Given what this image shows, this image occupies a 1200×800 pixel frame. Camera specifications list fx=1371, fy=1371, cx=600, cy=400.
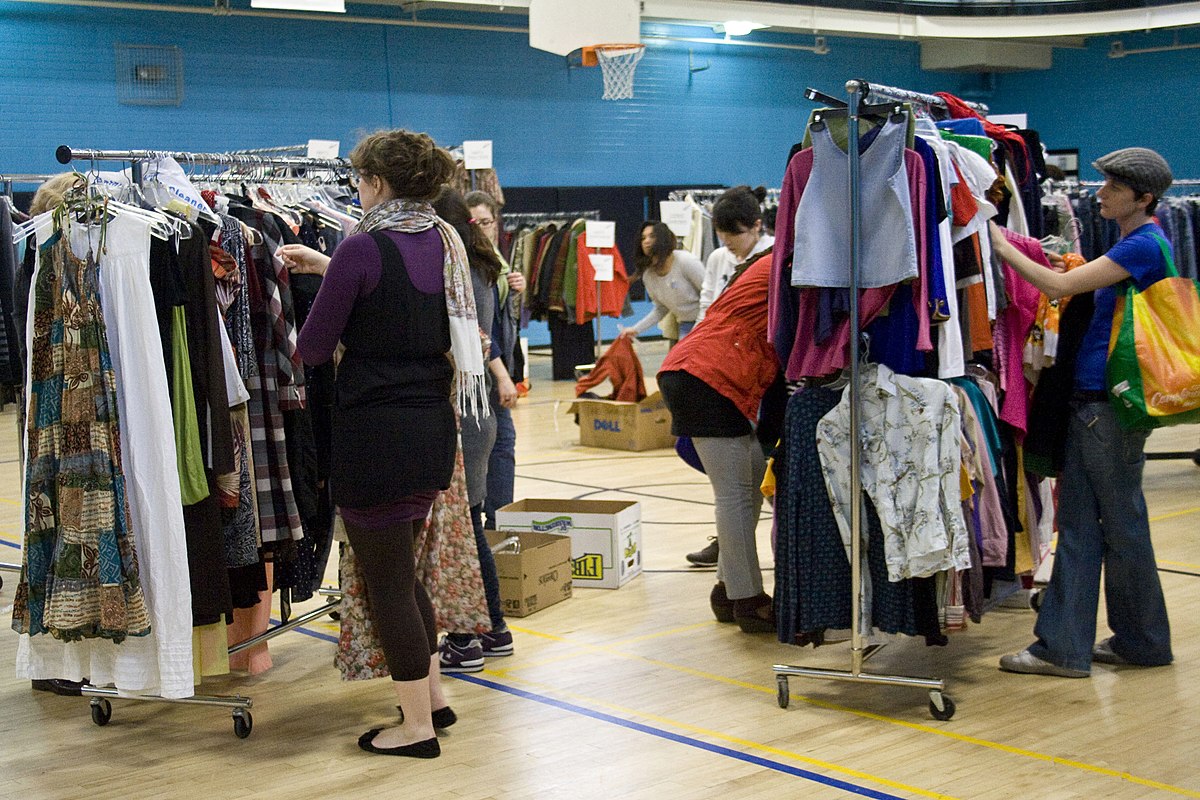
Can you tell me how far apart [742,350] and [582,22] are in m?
5.94

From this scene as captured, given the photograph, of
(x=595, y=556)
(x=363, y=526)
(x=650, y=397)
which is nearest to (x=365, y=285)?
(x=363, y=526)

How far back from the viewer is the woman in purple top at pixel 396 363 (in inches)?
135

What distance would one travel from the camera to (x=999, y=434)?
4262 mm

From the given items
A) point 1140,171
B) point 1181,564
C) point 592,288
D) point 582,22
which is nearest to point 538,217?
point 592,288

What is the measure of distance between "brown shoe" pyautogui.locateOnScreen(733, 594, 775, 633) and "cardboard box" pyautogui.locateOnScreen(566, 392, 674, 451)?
15.1 feet

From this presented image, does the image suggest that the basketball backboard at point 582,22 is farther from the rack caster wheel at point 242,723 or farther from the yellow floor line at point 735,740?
the rack caster wheel at point 242,723

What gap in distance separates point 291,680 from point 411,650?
1.08 m

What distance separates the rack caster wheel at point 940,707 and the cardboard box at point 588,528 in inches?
75.4

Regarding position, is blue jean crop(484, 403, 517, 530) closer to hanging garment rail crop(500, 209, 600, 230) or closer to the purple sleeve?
the purple sleeve

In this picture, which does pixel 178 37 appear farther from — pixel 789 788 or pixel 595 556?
pixel 789 788

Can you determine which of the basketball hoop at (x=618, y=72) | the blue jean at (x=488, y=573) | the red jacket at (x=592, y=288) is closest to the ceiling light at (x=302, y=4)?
the basketball hoop at (x=618, y=72)

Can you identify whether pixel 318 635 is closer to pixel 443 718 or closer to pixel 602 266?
pixel 443 718

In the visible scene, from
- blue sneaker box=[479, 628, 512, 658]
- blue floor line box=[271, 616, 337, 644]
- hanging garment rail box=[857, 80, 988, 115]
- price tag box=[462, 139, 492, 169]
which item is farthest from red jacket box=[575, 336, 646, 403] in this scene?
hanging garment rail box=[857, 80, 988, 115]

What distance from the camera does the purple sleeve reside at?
133 inches
